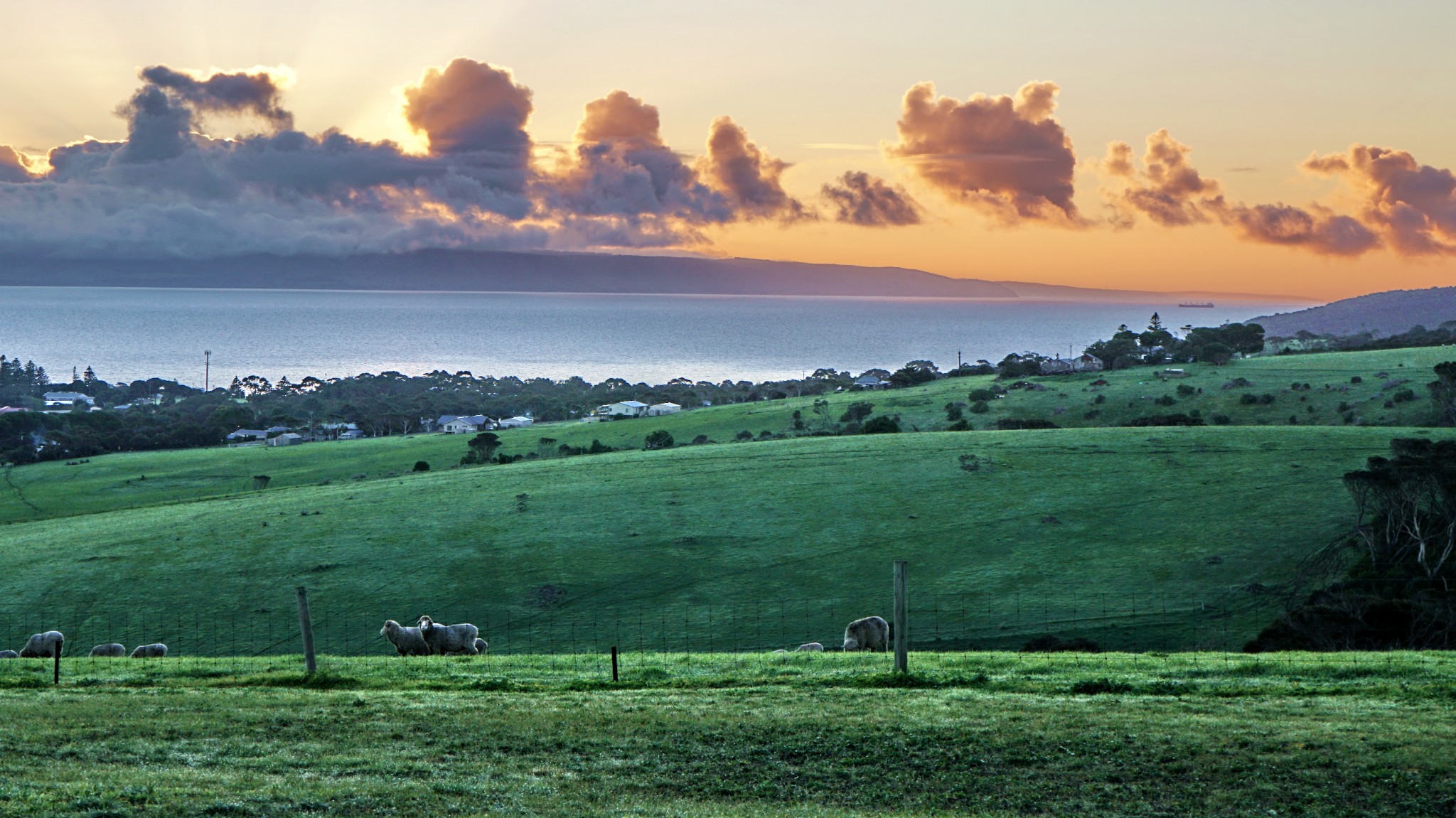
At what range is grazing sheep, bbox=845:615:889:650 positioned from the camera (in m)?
30.9

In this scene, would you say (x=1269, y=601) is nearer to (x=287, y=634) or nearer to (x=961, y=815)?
(x=961, y=815)

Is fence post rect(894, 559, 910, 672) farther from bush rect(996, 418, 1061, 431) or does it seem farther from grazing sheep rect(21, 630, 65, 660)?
bush rect(996, 418, 1061, 431)

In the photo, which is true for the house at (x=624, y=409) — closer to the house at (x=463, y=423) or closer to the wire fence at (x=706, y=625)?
the house at (x=463, y=423)

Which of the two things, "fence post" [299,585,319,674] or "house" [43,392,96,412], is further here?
"house" [43,392,96,412]

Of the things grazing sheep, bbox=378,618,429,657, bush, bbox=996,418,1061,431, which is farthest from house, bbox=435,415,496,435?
grazing sheep, bbox=378,618,429,657

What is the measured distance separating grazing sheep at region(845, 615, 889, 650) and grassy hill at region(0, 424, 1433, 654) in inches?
398

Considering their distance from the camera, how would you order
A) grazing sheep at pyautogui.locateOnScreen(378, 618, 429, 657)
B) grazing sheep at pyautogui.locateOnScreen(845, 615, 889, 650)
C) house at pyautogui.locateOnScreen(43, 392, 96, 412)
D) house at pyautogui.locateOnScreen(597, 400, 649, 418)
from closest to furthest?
1. grazing sheep at pyautogui.locateOnScreen(378, 618, 429, 657)
2. grazing sheep at pyautogui.locateOnScreen(845, 615, 889, 650)
3. house at pyautogui.locateOnScreen(597, 400, 649, 418)
4. house at pyautogui.locateOnScreen(43, 392, 96, 412)

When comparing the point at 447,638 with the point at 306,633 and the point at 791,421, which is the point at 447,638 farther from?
the point at 791,421

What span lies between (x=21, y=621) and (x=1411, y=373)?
105m

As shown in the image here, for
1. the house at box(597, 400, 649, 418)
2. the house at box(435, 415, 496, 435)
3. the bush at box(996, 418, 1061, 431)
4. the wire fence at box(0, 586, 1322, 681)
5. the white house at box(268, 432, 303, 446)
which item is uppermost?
the house at box(597, 400, 649, 418)

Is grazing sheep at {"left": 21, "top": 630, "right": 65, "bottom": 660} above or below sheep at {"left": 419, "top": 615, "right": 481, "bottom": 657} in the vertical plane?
below

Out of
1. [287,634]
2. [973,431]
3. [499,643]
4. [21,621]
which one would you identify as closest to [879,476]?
[973,431]

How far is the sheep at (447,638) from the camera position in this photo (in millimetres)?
29828

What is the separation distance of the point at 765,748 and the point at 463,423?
129774mm
